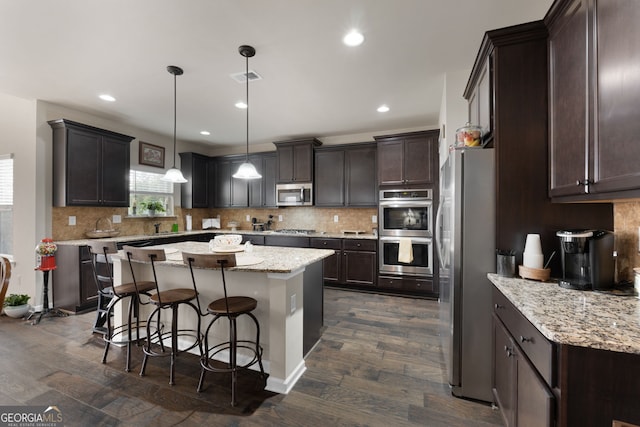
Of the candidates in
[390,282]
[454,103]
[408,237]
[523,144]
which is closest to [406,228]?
[408,237]

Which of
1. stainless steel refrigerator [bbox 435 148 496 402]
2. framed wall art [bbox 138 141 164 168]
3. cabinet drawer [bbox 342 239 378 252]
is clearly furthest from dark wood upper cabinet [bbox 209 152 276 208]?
stainless steel refrigerator [bbox 435 148 496 402]

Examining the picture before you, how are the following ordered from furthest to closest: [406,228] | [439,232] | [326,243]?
1. [326,243]
2. [406,228]
3. [439,232]

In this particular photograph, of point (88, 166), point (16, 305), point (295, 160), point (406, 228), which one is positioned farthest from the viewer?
point (295, 160)

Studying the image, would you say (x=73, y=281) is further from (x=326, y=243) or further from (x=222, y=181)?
(x=326, y=243)

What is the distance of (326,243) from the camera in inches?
188

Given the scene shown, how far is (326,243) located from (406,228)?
1.37m

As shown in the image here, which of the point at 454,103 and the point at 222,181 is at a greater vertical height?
the point at 454,103

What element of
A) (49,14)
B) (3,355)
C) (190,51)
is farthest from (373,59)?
(3,355)

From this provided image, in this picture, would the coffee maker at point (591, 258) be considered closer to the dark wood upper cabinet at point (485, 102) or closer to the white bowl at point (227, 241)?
the dark wood upper cabinet at point (485, 102)

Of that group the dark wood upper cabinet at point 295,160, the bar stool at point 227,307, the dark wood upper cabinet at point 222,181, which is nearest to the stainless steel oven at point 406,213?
the dark wood upper cabinet at point 295,160

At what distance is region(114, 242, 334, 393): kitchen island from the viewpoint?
202 cm

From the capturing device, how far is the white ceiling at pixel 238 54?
2018 mm

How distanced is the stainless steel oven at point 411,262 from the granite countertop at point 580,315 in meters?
2.56

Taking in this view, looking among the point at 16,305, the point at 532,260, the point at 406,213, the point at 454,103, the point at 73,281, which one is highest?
the point at 454,103
